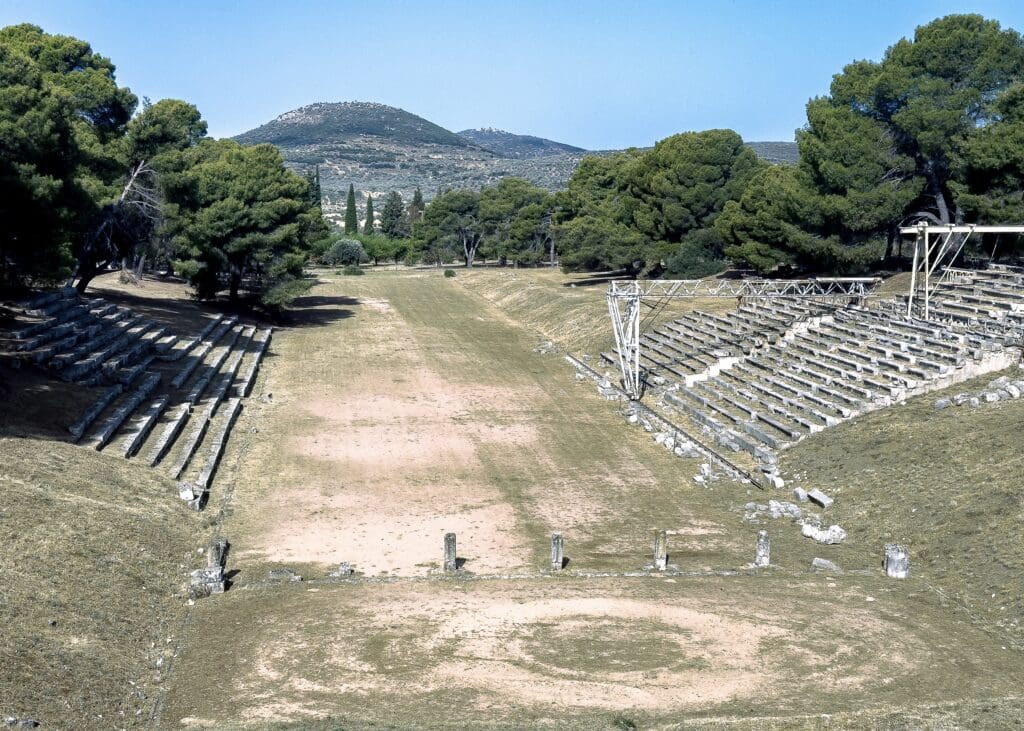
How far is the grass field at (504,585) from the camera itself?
15.7 meters

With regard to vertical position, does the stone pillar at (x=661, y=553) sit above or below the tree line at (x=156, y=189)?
below

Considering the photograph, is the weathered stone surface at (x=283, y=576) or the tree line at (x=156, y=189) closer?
the weathered stone surface at (x=283, y=576)

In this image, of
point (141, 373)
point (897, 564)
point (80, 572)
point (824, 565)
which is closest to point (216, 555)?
point (80, 572)

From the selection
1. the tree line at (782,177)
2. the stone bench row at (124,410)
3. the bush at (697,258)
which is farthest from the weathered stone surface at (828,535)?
the bush at (697,258)

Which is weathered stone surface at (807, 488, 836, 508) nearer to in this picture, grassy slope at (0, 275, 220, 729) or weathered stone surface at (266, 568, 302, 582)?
weathered stone surface at (266, 568, 302, 582)

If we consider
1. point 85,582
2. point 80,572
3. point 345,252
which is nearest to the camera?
point 85,582

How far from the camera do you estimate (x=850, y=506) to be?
25.7m

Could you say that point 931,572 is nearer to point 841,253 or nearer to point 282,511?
point 282,511

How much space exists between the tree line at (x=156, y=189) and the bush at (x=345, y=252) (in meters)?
36.5

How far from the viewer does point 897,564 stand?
851 inches

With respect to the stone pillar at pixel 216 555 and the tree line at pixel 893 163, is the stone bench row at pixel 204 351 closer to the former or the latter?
the stone pillar at pixel 216 555

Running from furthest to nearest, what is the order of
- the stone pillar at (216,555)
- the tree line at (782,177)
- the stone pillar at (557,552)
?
the tree line at (782,177) < the stone pillar at (557,552) < the stone pillar at (216,555)

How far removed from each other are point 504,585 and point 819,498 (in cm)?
931

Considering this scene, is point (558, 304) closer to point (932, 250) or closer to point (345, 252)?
point (932, 250)
